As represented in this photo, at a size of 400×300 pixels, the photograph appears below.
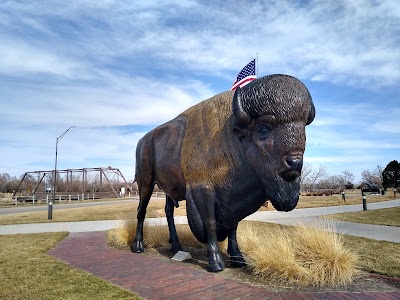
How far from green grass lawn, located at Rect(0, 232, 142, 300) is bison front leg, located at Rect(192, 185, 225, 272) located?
1.36 metres

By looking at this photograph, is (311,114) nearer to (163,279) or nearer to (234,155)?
(234,155)

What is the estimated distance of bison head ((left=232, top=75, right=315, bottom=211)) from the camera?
13.1ft

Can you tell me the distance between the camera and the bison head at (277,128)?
3.99m

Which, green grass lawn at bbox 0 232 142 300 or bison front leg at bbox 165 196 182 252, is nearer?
green grass lawn at bbox 0 232 142 300

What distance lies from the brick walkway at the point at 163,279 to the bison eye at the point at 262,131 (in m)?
1.91

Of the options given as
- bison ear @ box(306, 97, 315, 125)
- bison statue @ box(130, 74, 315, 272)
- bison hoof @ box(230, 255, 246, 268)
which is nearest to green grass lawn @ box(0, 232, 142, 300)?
bison statue @ box(130, 74, 315, 272)

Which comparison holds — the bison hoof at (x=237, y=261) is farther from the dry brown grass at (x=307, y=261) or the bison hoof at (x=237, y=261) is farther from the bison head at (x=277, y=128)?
the bison head at (x=277, y=128)

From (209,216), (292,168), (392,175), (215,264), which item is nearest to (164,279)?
(215,264)

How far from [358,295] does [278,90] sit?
2599mm

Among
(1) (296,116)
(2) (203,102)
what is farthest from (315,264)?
(2) (203,102)

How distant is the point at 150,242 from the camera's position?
7293mm

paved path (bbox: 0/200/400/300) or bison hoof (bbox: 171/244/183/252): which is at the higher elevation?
bison hoof (bbox: 171/244/183/252)

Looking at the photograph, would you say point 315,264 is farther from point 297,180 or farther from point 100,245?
point 100,245

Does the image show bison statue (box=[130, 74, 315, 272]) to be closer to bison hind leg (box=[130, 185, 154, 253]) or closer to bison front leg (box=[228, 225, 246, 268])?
bison front leg (box=[228, 225, 246, 268])
